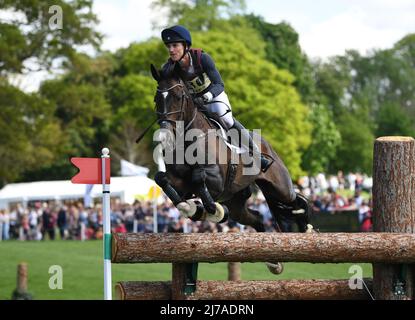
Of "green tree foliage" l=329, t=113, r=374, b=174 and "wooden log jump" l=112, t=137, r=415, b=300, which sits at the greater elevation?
"green tree foliage" l=329, t=113, r=374, b=174

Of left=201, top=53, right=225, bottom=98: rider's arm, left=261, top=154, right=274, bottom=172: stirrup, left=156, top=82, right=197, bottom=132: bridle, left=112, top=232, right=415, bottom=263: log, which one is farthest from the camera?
left=261, top=154, right=274, bottom=172: stirrup

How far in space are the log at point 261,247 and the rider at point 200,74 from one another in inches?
64.2

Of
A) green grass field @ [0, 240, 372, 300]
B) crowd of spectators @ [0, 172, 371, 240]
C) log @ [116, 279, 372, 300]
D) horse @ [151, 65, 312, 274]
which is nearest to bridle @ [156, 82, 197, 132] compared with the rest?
horse @ [151, 65, 312, 274]

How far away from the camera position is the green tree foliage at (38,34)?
118 ft

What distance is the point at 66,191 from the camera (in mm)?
40219

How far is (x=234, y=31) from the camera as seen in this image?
189ft

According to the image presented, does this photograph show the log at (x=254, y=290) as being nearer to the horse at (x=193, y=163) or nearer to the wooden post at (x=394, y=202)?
the wooden post at (x=394, y=202)

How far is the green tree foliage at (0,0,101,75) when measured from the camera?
36031 mm

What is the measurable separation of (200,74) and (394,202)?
2.36m

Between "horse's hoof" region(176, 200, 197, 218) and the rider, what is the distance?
4.03ft

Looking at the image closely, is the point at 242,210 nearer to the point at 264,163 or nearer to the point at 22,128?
the point at 264,163

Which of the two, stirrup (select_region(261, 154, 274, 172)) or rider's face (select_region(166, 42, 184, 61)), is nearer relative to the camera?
rider's face (select_region(166, 42, 184, 61))

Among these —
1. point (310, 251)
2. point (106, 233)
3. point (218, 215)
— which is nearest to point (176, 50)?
point (218, 215)

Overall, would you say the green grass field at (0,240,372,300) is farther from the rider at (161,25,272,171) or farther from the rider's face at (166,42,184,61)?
the rider's face at (166,42,184,61)
